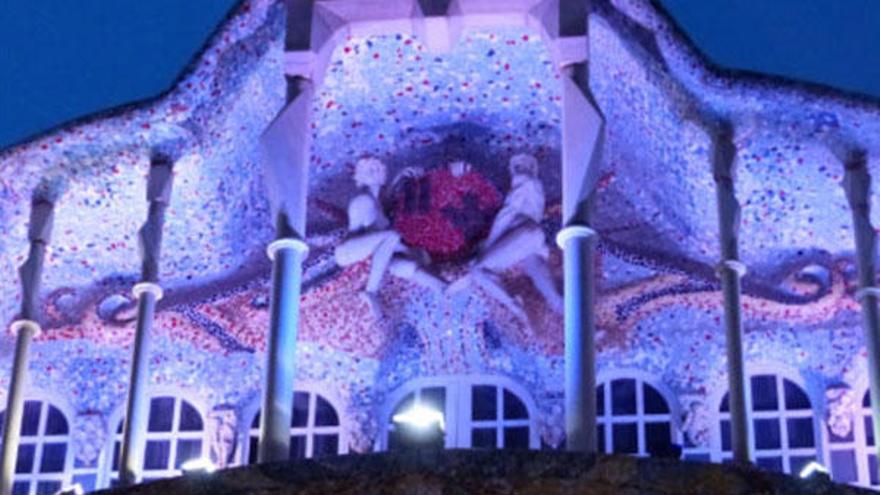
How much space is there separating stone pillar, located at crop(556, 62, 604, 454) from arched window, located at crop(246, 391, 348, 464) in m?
4.37

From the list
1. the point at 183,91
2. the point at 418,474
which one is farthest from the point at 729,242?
the point at 418,474

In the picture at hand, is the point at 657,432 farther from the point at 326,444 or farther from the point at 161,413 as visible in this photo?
the point at 161,413

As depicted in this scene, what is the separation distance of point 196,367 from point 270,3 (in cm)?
450

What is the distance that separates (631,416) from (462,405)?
63.6 inches

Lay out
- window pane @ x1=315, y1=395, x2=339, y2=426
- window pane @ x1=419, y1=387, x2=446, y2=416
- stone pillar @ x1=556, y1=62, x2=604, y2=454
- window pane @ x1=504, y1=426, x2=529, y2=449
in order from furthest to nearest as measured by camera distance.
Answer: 1. window pane @ x1=315, y1=395, x2=339, y2=426
2. window pane @ x1=419, y1=387, x2=446, y2=416
3. window pane @ x1=504, y1=426, x2=529, y2=449
4. stone pillar @ x1=556, y1=62, x2=604, y2=454

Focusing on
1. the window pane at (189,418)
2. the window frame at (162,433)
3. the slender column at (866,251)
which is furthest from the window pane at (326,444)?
the slender column at (866,251)

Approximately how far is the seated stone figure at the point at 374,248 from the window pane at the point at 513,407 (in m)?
1.42

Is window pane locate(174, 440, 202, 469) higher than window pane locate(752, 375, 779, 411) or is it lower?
lower

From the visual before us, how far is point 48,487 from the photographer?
16.1 m

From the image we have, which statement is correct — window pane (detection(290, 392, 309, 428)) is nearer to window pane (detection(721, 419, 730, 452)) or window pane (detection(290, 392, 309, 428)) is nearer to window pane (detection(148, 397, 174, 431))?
window pane (detection(148, 397, 174, 431))

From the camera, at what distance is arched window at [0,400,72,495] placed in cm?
1611

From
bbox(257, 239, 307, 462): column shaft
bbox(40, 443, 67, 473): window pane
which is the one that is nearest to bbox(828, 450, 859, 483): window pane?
bbox(257, 239, 307, 462): column shaft

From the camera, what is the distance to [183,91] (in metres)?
13.6

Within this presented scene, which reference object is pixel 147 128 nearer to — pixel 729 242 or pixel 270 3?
pixel 270 3
